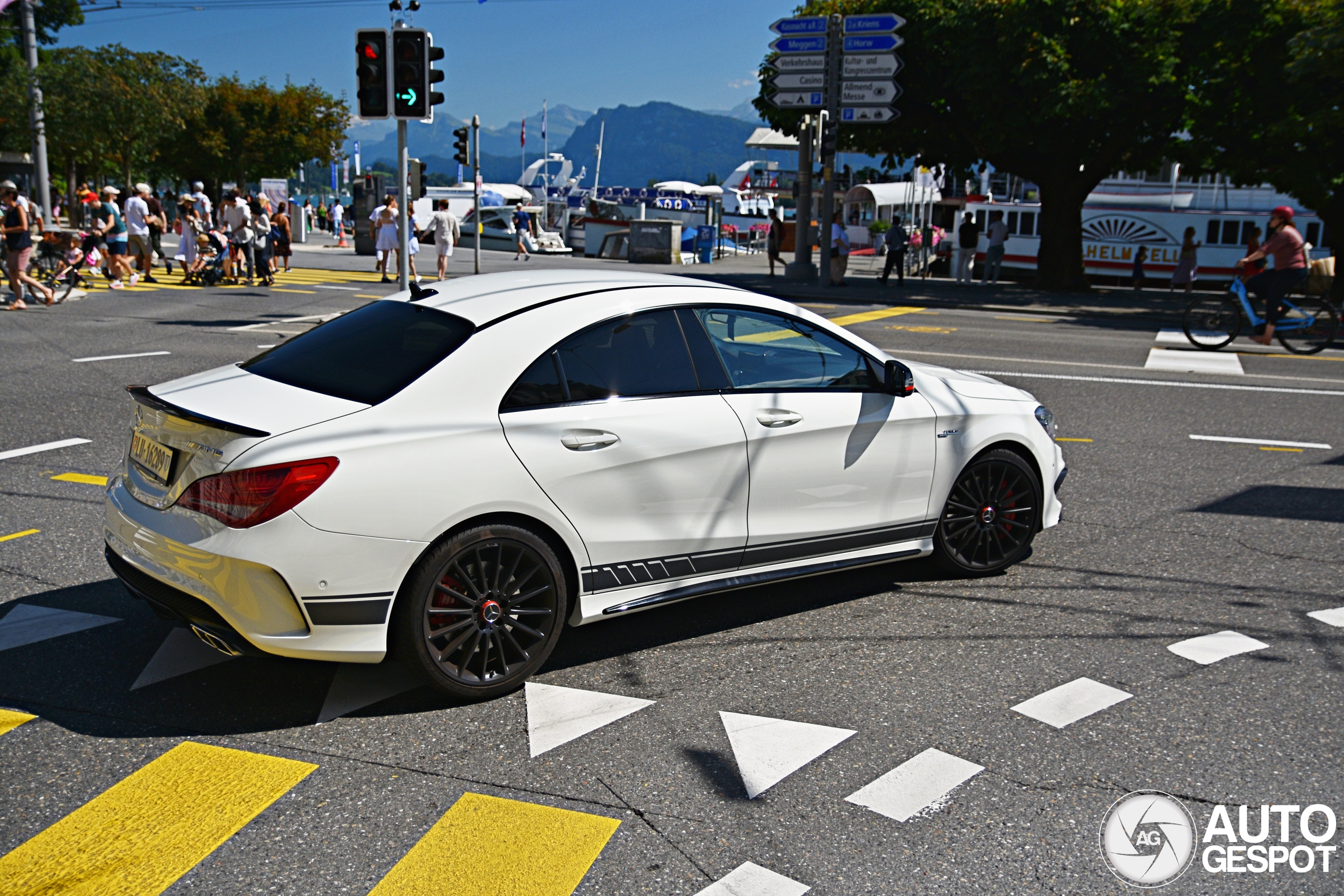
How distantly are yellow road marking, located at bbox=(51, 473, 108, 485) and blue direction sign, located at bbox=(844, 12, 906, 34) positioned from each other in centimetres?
2107

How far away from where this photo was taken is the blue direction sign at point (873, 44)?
960 inches

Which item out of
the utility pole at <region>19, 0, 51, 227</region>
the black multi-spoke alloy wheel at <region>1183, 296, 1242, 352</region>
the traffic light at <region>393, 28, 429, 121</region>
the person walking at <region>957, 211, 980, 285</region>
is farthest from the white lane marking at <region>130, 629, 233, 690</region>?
Answer: the utility pole at <region>19, 0, 51, 227</region>

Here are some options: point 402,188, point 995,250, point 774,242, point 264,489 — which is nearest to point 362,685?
point 264,489

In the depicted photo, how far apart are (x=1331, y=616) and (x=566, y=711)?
11.7 feet

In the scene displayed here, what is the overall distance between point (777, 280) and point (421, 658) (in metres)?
25.2

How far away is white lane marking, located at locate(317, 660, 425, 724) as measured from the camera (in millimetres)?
4031

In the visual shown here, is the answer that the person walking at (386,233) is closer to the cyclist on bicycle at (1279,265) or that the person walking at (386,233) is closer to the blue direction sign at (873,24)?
the blue direction sign at (873,24)

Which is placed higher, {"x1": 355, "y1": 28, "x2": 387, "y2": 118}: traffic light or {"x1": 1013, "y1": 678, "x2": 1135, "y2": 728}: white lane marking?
{"x1": 355, "y1": 28, "x2": 387, "y2": 118}: traffic light

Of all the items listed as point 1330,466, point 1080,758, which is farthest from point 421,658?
point 1330,466

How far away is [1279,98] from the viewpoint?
23453 mm

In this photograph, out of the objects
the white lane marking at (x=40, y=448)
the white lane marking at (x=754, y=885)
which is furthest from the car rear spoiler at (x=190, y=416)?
the white lane marking at (x=40, y=448)

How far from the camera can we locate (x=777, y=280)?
93.0 feet

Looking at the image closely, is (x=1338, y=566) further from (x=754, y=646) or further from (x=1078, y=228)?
(x=1078, y=228)

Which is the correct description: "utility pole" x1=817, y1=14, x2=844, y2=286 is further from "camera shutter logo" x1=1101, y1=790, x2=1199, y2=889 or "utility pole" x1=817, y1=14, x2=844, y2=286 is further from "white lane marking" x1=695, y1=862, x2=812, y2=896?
"white lane marking" x1=695, y1=862, x2=812, y2=896
